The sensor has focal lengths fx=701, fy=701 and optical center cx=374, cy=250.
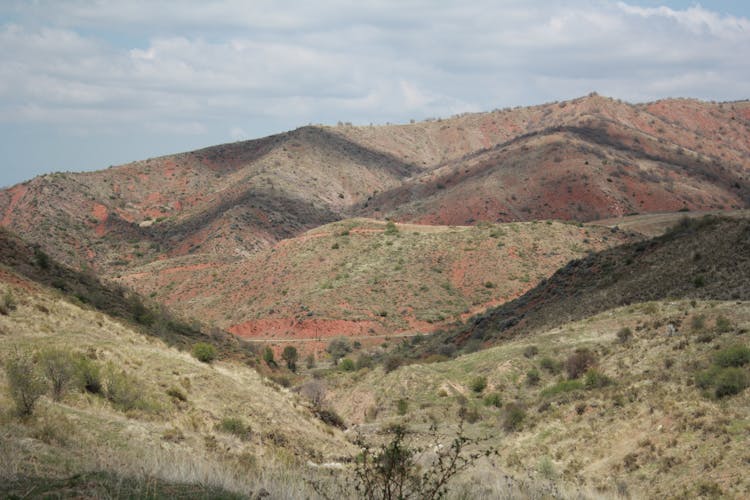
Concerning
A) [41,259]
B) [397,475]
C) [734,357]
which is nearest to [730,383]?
[734,357]

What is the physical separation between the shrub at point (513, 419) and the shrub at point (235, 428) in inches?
360

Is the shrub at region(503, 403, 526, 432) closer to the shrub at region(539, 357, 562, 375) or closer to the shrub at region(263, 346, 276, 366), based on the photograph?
the shrub at region(539, 357, 562, 375)

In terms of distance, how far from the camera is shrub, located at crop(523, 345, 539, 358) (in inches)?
1260

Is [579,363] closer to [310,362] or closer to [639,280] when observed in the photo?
[639,280]

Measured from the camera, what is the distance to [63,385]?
1702 cm

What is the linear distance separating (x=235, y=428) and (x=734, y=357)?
46.8 ft

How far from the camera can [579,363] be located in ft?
92.2

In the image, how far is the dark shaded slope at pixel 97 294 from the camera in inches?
1345

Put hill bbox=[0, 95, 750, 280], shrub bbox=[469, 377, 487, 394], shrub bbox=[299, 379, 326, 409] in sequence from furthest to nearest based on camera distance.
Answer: hill bbox=[0, 95, 750, 280] < shrub bbox=[299, 379, 326, 409] < shrub bbox=[469, 377, 487, 394]

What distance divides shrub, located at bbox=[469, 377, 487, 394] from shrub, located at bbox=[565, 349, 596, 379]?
3.97 m

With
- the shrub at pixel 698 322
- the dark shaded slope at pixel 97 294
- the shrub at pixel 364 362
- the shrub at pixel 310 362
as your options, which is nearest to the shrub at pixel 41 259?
the dark shaded slope at pixel 97 294

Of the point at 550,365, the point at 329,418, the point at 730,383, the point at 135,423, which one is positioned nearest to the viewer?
the point at 135,423

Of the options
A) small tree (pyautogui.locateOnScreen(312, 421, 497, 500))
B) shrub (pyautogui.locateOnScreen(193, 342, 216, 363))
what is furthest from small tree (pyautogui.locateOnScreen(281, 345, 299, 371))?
small tree (pyautogui.locateOnScreen(312, 421, 497, 500))

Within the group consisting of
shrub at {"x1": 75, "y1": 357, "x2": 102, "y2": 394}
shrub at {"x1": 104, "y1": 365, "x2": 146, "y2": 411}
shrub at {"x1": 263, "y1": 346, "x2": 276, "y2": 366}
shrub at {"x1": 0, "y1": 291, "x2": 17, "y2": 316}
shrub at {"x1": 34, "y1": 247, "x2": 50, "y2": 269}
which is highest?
shrub at {"x1": 34, "y1": 247, "x2": 50, "y2": 269}
